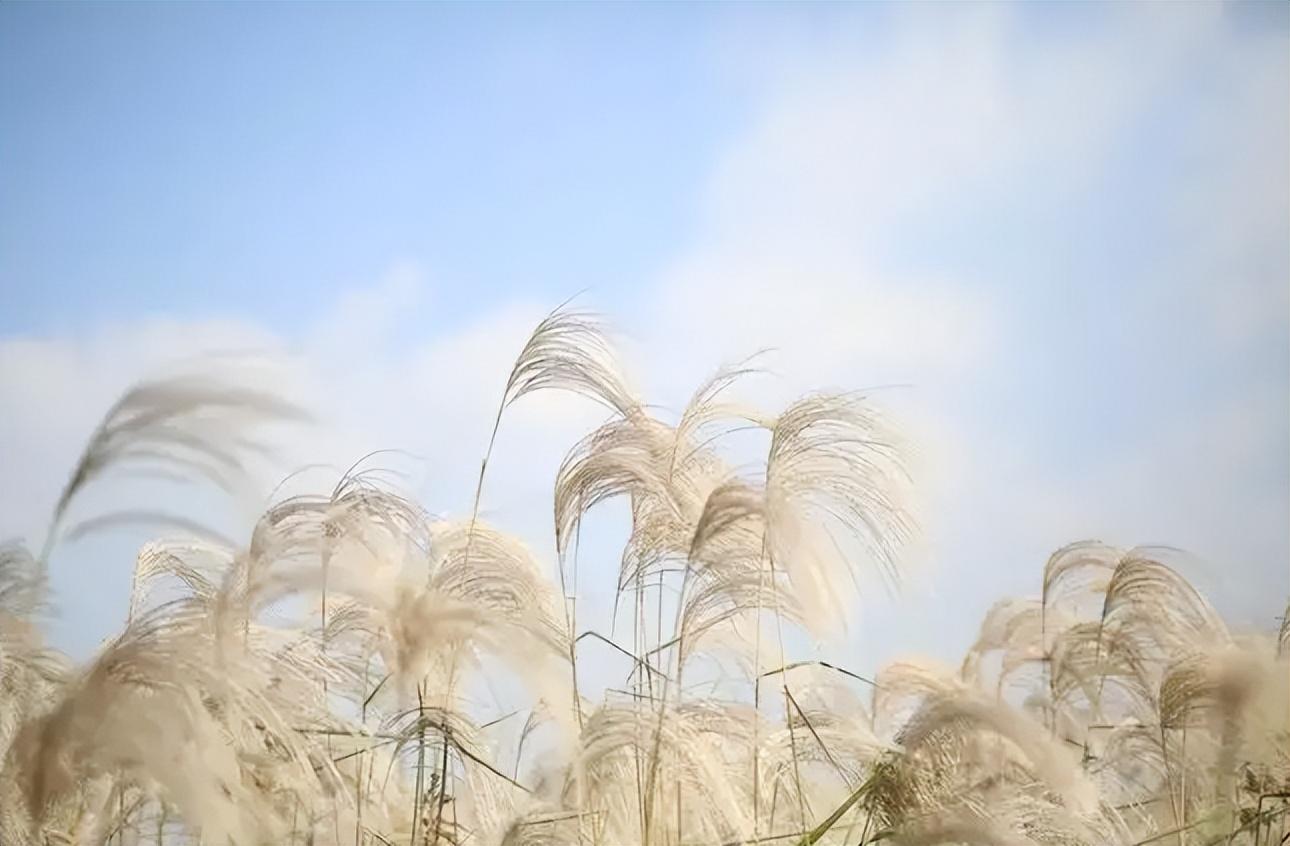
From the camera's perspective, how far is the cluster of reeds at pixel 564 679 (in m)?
1.18

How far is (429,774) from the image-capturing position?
150 centimetres

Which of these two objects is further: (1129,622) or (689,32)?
(689,32)

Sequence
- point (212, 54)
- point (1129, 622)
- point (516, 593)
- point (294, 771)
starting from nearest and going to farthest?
1. point (294, 771)
2. point (516, 593)
3. point (1129, 622)
4. point (212, 54)

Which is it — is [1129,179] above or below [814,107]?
below

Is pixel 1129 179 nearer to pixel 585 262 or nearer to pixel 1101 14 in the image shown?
pixel 1101 14

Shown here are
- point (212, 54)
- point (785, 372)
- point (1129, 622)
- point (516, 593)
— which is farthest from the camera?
point (212, 54)

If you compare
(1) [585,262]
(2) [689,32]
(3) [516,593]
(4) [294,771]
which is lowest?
(4) [294,771]

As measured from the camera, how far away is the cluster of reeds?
1183 millimetres

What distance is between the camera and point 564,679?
4.50 ft

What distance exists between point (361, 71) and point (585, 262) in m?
0.61

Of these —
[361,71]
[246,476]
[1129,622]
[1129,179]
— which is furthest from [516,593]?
[1129,179]

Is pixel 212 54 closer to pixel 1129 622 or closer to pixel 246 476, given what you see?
pixel 246 476

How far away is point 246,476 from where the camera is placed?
4.74ft

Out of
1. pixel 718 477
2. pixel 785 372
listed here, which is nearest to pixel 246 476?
pixel 718 477
